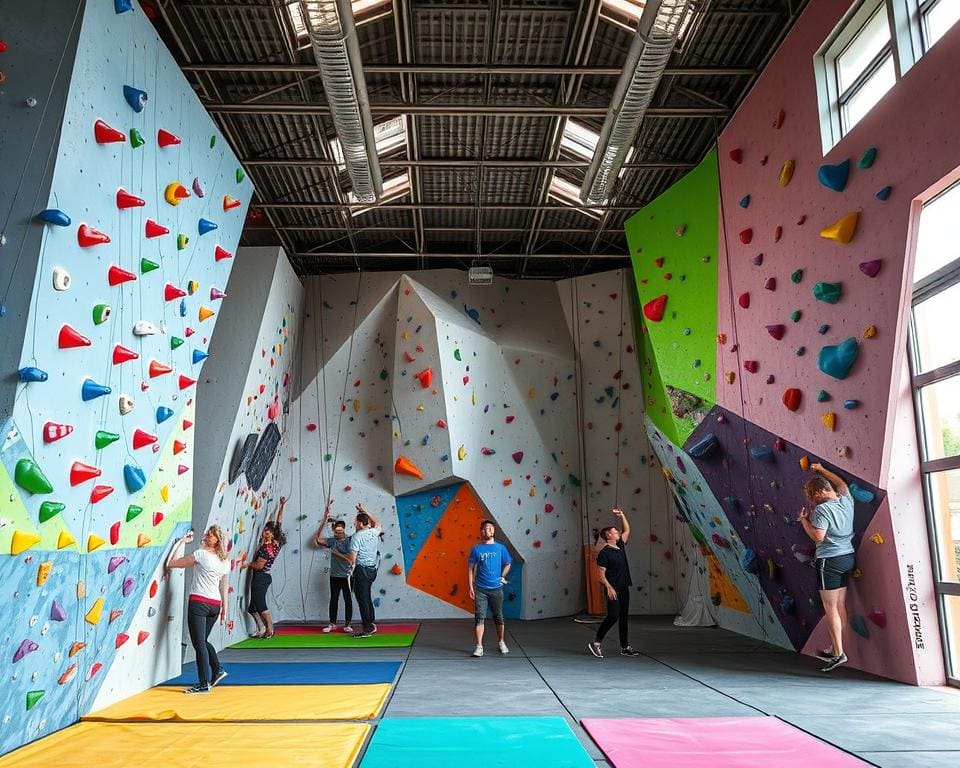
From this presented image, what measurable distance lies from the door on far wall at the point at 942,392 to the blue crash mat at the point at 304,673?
13.6 ft

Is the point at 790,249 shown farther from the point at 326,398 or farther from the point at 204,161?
the point at 326,398

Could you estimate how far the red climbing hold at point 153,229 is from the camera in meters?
5.43

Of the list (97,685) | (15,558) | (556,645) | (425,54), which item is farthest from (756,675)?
(425,54)

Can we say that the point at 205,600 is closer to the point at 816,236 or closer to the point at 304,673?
the point at 304,673

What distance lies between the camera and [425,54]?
795 cm

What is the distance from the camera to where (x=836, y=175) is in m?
5.58

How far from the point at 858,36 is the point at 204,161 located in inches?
197

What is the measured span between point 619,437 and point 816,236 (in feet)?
22.0

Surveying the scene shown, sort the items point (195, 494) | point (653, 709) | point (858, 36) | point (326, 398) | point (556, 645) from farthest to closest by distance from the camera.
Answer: point (326, 398) < point (556, 645) < point (195, 494) < point (858, 36) < point (653, 709)

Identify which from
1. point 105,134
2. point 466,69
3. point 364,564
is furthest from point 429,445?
point 105,134

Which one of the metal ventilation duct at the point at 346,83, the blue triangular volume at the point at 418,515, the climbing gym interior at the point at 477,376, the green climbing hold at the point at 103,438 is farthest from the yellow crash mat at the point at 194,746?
the blue triangular volume at the point at 418,515

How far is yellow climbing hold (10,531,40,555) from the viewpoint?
4.08 m

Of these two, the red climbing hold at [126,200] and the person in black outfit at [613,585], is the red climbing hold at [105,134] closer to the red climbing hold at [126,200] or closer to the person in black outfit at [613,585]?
the red climbing hold at [126,200]

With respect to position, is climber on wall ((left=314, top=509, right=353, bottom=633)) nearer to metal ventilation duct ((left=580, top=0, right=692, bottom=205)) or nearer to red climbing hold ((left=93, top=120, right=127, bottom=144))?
metal ventilation duct ((left=580, top=0, right=692, bottom=205))
